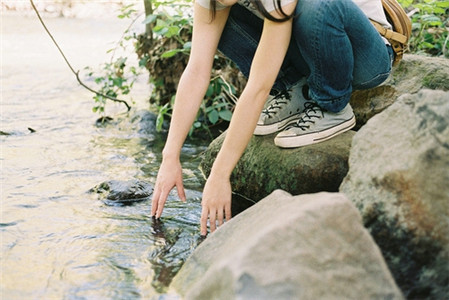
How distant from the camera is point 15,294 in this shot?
1.93m

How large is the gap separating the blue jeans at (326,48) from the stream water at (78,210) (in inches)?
32.0

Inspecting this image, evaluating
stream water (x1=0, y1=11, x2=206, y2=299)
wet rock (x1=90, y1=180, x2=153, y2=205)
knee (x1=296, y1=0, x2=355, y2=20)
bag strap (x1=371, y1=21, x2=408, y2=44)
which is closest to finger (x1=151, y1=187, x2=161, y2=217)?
stream water (x1=0, y1=11, x2=206, y2=299)

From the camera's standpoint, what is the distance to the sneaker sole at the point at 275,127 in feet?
9.10

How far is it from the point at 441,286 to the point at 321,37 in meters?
1.13

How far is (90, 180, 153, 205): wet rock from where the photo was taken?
9.33ft

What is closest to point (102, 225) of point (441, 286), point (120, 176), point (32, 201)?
point (32, 201)

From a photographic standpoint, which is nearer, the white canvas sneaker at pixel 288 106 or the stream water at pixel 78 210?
the stream water at pixel 78 210

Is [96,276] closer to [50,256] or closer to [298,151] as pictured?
[50,256]

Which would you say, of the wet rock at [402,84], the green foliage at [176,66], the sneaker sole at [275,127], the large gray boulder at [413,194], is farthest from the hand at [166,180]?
the green foliage at [176,66]

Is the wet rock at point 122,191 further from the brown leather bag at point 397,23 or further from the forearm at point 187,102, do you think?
the brown leather bag at point 397,23

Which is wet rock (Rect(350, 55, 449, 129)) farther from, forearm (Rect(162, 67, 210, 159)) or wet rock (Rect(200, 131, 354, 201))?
forearm (Rect(162, 67, 210, 159))

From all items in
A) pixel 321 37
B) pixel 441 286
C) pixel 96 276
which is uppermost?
pixel 321 37

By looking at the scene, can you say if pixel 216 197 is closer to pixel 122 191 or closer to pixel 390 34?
pixel 122 191

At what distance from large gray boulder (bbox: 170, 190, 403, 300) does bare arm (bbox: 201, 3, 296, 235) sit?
43 centimetres
